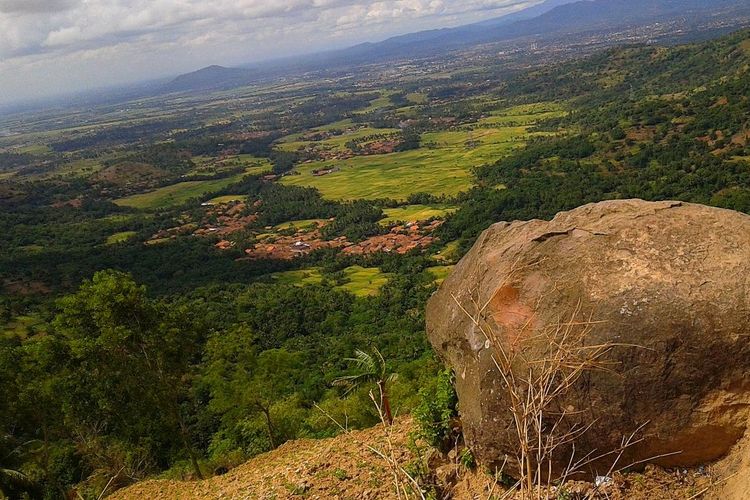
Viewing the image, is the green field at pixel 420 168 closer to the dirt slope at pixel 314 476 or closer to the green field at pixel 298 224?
the green field at pixel 298 224

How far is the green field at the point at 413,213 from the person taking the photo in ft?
314

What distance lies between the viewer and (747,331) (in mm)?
7793

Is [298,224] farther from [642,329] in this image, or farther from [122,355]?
[642,329]

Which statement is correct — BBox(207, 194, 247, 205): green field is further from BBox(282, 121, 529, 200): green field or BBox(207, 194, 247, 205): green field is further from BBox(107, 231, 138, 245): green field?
BBox(107, 231, 138, 245): green field

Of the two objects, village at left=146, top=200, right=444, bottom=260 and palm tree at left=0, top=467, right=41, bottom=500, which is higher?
palm tree at left=0, top=467, right=41, bottom=500

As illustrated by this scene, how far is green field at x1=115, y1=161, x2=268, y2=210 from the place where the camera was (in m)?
138

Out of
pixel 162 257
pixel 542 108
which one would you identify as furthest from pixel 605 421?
pixel 542 108

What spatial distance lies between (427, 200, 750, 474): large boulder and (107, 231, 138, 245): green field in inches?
4215

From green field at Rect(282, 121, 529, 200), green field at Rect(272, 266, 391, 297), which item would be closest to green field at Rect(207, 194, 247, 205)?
green field at Rect(282, 121, 529, 200)

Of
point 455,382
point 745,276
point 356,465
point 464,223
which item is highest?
point 745,276

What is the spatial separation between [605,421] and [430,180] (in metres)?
113

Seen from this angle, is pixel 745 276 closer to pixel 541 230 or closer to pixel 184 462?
pixel 541 230

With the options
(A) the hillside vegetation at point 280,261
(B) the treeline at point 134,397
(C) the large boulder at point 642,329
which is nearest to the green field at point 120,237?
(A) the hillside vegetation at point 280,261

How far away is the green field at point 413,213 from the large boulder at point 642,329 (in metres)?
84.2
